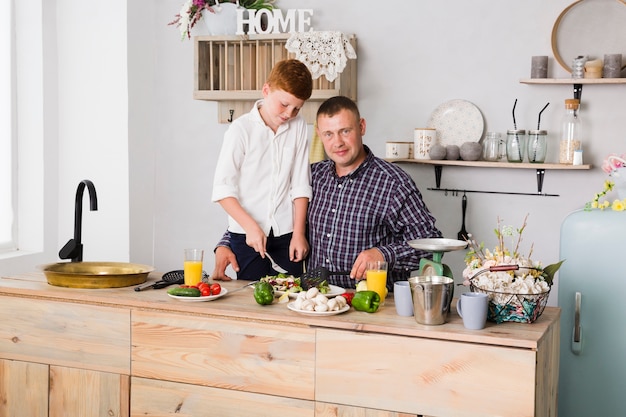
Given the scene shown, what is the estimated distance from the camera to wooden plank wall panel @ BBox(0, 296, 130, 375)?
2.85 m

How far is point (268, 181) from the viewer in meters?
3.43

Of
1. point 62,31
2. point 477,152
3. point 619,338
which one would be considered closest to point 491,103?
point 477,152

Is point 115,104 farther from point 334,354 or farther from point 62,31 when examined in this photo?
point 334,354

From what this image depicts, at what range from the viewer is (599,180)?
403 centimetres

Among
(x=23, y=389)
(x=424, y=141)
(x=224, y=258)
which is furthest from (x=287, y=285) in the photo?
(x=424, y=141)

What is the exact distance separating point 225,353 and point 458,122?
214 cm

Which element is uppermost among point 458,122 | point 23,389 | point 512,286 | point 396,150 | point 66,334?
point 458,122

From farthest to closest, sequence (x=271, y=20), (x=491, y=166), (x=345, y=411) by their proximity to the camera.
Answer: (x=271, y=20)
(x=491, y=166)
(x=345, y=411)

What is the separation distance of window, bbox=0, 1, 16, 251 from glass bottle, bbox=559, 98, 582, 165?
3061 mm

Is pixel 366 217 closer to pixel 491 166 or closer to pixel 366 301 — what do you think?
pixel 366 301

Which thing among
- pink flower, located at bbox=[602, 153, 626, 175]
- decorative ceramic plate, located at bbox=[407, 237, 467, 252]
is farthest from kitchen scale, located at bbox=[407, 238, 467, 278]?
pink flower, located at bbox=[602, 153, 626, 175]

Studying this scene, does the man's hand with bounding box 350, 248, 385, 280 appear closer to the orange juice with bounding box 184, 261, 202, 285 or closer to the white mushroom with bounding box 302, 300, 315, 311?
the white mushroom with bounding box 302, 300, 315, 311

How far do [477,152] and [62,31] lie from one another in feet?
8.35

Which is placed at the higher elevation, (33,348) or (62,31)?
(62,31)
